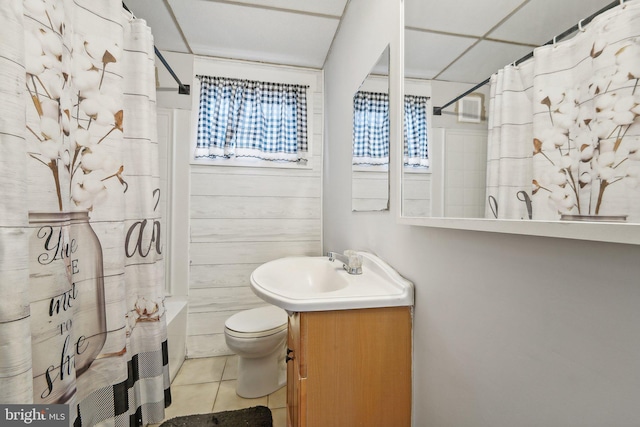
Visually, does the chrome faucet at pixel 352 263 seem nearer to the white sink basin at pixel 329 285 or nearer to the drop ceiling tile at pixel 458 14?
the white sink basin at pixel 329 285

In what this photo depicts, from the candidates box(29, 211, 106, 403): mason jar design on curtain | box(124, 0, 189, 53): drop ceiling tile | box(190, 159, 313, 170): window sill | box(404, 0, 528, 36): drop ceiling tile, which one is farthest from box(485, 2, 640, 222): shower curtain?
box(124, 0, 189, 53): drop ceiling tile

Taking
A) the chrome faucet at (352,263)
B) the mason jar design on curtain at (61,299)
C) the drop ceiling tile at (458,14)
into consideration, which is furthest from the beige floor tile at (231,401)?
the drop ceiling tile at (458,14)

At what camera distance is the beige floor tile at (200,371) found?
1.80 m

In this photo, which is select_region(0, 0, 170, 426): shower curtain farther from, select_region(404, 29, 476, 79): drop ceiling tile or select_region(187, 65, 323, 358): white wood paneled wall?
select_region(404, 29, 476, 79): drop ceiling tile

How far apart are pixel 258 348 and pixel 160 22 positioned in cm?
229

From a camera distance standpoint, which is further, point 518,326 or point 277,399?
point 277,399

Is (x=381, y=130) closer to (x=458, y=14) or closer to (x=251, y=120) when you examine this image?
(x=458, y=14)

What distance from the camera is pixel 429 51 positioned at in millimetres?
829

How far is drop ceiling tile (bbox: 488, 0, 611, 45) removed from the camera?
39 cm

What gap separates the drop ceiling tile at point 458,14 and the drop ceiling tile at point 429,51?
22mm

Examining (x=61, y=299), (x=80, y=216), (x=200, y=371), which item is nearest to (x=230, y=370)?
(x=200, y=371)

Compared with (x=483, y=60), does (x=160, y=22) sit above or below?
above

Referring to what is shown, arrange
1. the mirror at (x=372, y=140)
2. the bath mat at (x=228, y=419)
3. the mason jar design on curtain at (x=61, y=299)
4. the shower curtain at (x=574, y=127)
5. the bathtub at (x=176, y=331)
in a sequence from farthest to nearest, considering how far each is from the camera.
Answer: the bathtub at (x=176, y=331), the bath mat at (x=228, y=419), the mirror at (x=372, y=140), the mason jar design on curtain at (x=61, y=299), the shower curtain at (x=574, y=127)

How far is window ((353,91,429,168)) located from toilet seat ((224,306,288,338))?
111 centimetres
